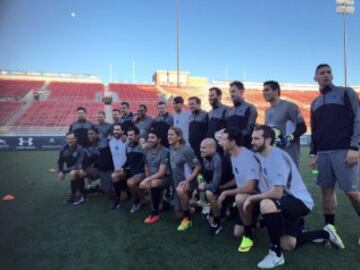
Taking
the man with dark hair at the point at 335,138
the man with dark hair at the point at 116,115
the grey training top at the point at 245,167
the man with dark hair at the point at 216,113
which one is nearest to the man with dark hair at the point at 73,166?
the man with dark hair at the point at 116,115

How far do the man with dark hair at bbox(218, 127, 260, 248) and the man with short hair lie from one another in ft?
2.29

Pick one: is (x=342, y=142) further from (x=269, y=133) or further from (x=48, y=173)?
(x=48, y=173)

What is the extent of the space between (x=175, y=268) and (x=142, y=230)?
55.5 inches

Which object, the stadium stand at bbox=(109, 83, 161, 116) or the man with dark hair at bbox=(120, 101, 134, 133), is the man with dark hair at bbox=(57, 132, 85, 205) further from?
the stadium stand at bbox=(109, 83, 161, 116)

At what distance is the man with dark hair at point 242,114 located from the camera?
507 centimetres

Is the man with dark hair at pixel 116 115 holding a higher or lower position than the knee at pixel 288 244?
higher

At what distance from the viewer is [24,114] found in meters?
25.7

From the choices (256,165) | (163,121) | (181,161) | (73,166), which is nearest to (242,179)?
(256,165)

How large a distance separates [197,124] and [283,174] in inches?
105

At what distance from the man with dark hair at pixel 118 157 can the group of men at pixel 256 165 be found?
0.06 feet

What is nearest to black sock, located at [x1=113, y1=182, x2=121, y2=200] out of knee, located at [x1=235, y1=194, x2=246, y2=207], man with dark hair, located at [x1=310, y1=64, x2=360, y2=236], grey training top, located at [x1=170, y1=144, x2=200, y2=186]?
grey training top, located at [x1=170, y1=144, x2=200, y2=186]

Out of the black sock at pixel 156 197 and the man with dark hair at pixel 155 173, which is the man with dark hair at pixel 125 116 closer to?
the man with dark hair at pixel 155 173

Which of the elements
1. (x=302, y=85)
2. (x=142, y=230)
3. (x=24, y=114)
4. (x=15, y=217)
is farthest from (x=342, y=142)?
(x=302, y=85)

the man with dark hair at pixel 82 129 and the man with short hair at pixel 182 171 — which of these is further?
the man with dark hair at pixel 82 129
